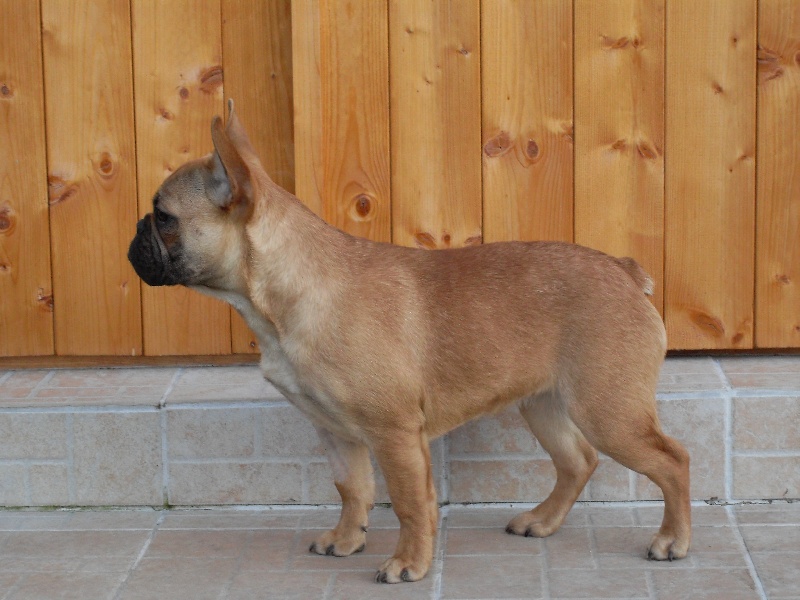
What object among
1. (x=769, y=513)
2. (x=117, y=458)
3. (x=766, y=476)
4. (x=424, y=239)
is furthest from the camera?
(x=424, y=239)

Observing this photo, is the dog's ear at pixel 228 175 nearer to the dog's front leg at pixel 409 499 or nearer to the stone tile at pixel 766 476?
the dog's front leg at pixel 409 499

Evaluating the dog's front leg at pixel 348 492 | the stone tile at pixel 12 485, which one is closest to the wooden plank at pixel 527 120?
the dog's front leg at pixel 348 492

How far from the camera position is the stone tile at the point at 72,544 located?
4.92 m

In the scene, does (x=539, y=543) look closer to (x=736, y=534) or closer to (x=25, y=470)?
(x=736, y=534)

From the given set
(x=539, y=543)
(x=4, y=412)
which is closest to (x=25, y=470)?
(x=4, y=412)

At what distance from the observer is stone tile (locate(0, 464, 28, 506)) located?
5375 mm

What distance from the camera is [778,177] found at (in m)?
5.59

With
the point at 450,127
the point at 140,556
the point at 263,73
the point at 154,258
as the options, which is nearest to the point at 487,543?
the point at 140,556

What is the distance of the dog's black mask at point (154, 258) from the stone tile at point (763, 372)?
7.80ft

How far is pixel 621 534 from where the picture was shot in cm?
498

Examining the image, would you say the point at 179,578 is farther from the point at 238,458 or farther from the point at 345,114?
the point at 345,114

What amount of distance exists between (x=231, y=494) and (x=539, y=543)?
1.34 m

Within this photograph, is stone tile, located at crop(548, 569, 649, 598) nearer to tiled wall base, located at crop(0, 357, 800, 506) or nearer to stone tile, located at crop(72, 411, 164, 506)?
tiled wall base, located at crop(0, 357, 800, 506)

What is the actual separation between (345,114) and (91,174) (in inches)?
46.8
